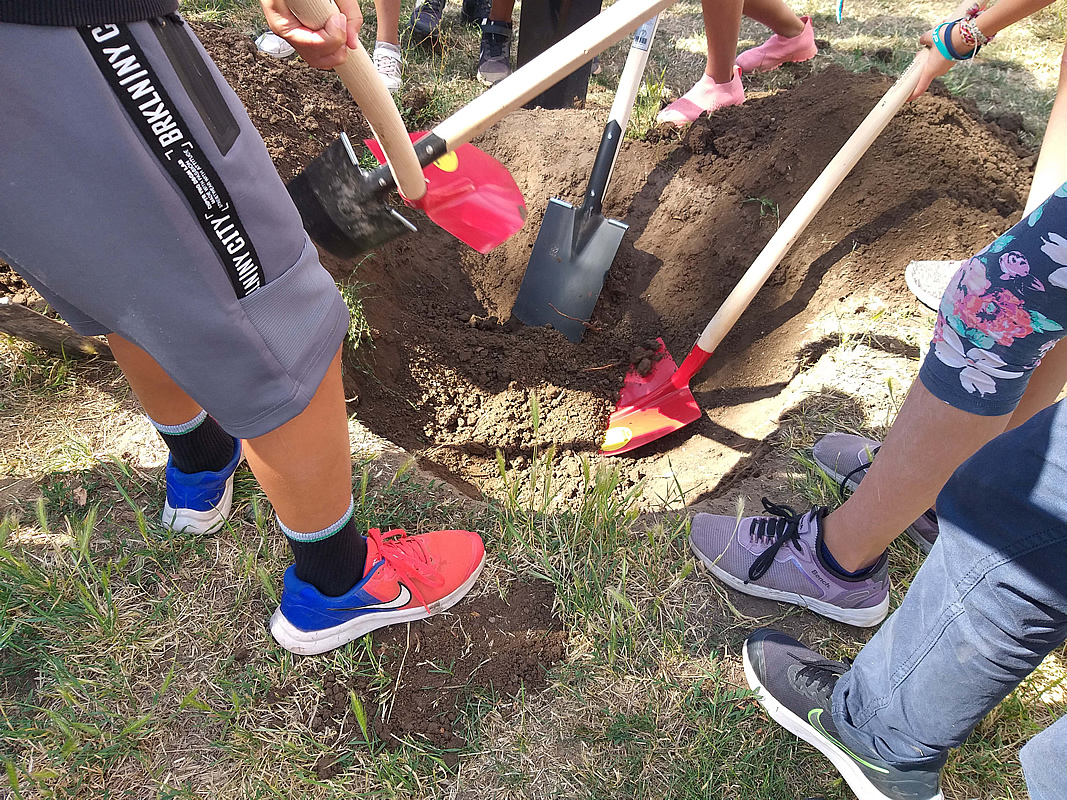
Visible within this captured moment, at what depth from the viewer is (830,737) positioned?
3.95 feet

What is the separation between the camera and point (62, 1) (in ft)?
2.16

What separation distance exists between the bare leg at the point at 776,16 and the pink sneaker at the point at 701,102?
0.57 m

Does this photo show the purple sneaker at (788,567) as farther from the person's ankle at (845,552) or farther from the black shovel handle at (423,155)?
the black shovel handle at (423,155)

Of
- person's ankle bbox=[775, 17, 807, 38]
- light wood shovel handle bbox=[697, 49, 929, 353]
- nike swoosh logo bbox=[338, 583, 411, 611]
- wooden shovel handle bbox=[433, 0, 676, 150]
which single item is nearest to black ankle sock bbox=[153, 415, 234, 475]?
nike swoosh logo bbox=[338, 583, 411, 611]

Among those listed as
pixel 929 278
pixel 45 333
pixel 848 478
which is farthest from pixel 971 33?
pixel 45 333

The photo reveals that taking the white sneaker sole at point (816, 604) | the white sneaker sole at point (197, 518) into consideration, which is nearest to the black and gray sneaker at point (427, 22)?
the white sneaker sole at point (197, 518)

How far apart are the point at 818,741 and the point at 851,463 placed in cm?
80

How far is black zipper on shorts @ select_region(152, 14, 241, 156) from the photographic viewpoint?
2.51ft

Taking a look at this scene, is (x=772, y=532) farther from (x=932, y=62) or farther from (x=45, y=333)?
(x=45, y=333)

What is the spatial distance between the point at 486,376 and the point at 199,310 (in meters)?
1.49

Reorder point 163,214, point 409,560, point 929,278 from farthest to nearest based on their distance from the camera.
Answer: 1. point 929,278
2. point 409,560
3. point 163,214

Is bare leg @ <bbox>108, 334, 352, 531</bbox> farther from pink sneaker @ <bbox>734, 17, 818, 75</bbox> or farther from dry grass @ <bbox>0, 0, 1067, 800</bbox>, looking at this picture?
pink sneaker @ <bbox>734, 17, 818, 75</bbox>

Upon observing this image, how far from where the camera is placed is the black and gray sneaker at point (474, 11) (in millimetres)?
4152

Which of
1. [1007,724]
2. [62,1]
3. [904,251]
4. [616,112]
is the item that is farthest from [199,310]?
[904,251]
